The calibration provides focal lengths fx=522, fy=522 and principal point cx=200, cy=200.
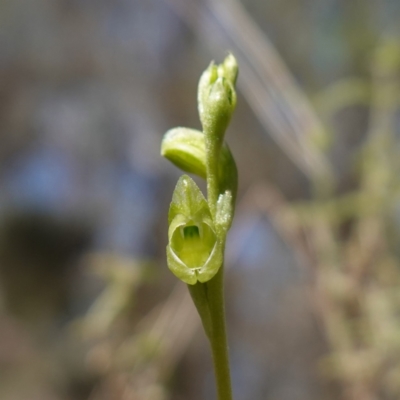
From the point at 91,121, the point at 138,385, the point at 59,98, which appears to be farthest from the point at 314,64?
the point at 138,385

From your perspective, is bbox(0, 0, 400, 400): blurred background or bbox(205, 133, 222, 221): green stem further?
bbox(0, 0, 400, 400): blurred background

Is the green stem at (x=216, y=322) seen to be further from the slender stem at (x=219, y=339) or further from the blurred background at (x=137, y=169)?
the blurred background at (x=137, y=169)

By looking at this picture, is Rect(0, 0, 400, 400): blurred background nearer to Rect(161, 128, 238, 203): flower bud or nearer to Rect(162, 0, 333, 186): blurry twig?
Rect(162, 0, 333, 186): blurry twig

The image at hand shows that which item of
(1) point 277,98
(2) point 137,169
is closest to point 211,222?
(1) point 277,98

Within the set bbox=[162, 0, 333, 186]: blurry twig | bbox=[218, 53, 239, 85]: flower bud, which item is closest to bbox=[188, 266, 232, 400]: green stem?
bbox=[218, 53, 239, 85]: flower bud

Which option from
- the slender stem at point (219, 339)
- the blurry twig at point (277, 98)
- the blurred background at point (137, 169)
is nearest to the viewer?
the slender stem at point (219, 339)

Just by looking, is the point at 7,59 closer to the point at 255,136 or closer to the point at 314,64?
the point at 255,136

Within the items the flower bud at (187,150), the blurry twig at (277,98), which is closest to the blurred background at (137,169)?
the blurry twig at (277,98)
